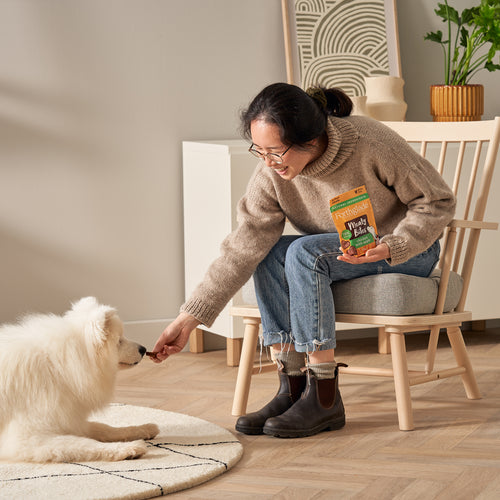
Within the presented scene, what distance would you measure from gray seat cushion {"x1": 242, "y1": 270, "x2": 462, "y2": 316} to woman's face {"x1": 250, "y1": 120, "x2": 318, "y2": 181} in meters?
0.34

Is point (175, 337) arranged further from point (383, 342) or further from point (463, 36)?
point (463, 36)

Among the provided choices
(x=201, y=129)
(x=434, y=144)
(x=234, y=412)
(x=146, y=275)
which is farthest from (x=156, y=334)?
(x=434, y=144)

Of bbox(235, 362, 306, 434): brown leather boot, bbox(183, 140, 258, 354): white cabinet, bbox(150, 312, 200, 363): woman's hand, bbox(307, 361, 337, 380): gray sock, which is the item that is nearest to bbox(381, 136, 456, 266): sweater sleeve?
bbox(307, 361, 337, 380): gray sock

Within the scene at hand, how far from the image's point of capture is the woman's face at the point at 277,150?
2201 millimetres

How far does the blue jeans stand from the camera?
2.28 meters

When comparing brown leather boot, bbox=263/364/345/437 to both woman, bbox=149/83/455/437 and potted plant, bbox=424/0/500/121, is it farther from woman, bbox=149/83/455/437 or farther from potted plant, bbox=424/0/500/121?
potted plant, bbox=424/0/500/121

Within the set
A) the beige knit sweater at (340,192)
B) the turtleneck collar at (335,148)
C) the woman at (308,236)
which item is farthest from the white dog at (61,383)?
the turtleneck collar at (335,148)

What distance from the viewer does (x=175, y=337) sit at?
2.32 meters

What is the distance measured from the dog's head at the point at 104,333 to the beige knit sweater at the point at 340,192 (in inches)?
10.7

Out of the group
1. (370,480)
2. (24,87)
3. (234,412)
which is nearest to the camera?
(370,480)

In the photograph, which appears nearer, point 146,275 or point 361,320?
point 361,320

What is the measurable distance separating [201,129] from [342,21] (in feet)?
2.58

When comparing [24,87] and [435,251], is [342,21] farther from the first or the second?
[435,251]

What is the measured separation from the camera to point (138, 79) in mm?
3480
